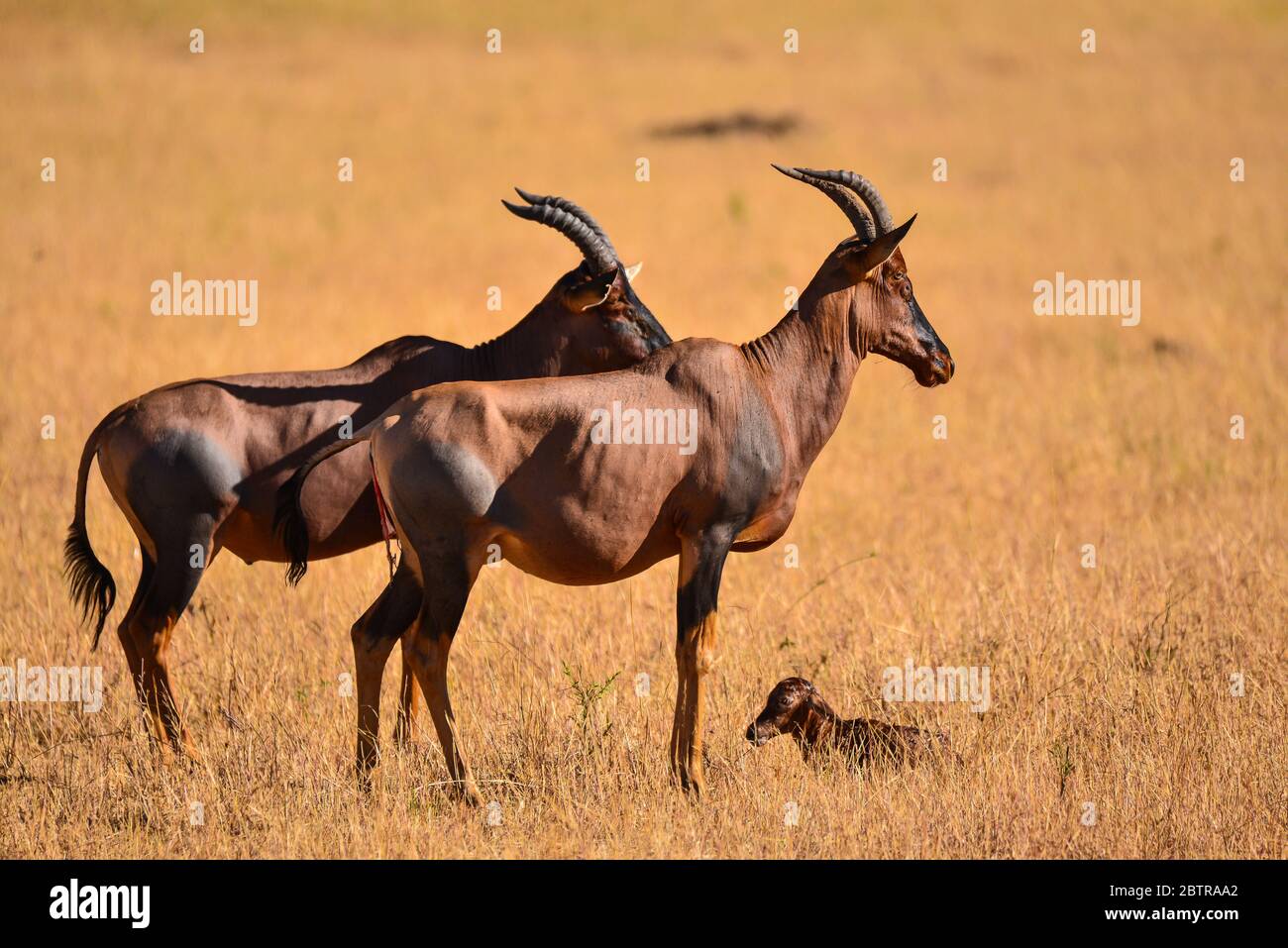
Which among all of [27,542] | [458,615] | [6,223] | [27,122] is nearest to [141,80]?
[27,122]

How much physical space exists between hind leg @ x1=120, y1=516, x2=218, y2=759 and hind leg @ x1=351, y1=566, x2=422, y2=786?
1.07 meters

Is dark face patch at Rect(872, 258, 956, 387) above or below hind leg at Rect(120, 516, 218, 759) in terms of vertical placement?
above

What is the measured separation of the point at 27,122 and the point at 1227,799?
28.9 meters

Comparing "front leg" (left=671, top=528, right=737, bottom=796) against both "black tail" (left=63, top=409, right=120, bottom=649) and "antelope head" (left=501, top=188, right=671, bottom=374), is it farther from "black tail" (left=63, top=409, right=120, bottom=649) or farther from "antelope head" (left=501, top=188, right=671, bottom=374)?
"black tail" (left=63, top=409, right=120, bottom=649)

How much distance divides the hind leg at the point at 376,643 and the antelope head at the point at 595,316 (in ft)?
6.28

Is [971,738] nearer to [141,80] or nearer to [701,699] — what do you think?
[701,699]

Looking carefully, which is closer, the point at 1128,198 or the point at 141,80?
the point at 1128,198

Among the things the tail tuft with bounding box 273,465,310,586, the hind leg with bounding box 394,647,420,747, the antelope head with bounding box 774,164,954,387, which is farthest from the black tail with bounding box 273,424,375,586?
the antelope head with bounding box 774,164,954,387

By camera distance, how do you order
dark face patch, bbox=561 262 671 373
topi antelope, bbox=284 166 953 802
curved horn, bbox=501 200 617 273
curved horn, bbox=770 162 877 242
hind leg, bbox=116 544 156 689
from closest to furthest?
topi antelope, bbox=284 166 953 802
curved horn, bbox=770 162 877 242
hind leg, bbox=116 544 156 689
curved horn, bbox=501 200 617 273
dark face patch, bbox=561 262 671 373

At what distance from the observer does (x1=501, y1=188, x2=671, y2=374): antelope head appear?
8938 millimetres

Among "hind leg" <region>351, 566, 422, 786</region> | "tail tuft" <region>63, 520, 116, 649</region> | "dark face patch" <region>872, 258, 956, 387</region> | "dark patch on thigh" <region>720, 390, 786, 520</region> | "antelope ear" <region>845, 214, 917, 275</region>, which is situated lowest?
"hind leg" <region>351, 566, 422, 786</region>

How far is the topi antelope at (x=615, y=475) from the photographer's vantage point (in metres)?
7.21

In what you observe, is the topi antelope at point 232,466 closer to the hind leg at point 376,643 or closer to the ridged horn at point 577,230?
the ridged horn at point 577,230

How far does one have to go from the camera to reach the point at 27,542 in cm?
1196
